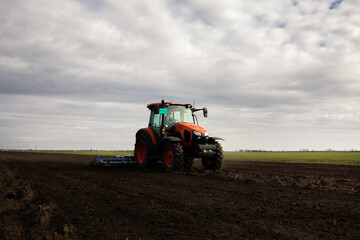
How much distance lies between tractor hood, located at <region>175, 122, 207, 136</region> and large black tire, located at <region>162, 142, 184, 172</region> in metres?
0.77

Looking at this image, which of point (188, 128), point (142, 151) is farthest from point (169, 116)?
point (142, 151)

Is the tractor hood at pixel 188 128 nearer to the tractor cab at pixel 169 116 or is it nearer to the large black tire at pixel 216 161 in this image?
the tractor cab at pixel 169 116

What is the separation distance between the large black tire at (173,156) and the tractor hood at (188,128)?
771 millimetres

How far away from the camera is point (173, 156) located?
11.8 m

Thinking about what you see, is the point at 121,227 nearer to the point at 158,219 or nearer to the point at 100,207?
the point at 158,219

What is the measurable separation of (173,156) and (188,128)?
1331mm

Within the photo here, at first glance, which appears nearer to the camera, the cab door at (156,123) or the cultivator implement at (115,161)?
the cab door at (156,123)

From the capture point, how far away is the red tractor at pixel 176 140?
39.3ft

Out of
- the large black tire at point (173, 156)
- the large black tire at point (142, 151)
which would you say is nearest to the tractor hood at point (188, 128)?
the large black tire at point (173, 156)

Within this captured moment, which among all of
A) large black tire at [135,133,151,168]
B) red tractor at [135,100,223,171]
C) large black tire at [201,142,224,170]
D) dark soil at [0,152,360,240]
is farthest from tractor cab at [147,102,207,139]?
dark soil at [0,152,360,240]

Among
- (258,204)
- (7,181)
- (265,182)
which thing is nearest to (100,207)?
(258,204)

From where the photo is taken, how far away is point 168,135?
13.0 m

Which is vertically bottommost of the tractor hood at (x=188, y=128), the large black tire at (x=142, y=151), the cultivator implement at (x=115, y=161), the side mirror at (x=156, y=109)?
the cultivator implement at (x=115, y=161)

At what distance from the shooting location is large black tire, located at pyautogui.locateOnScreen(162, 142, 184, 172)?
11.6 meters
